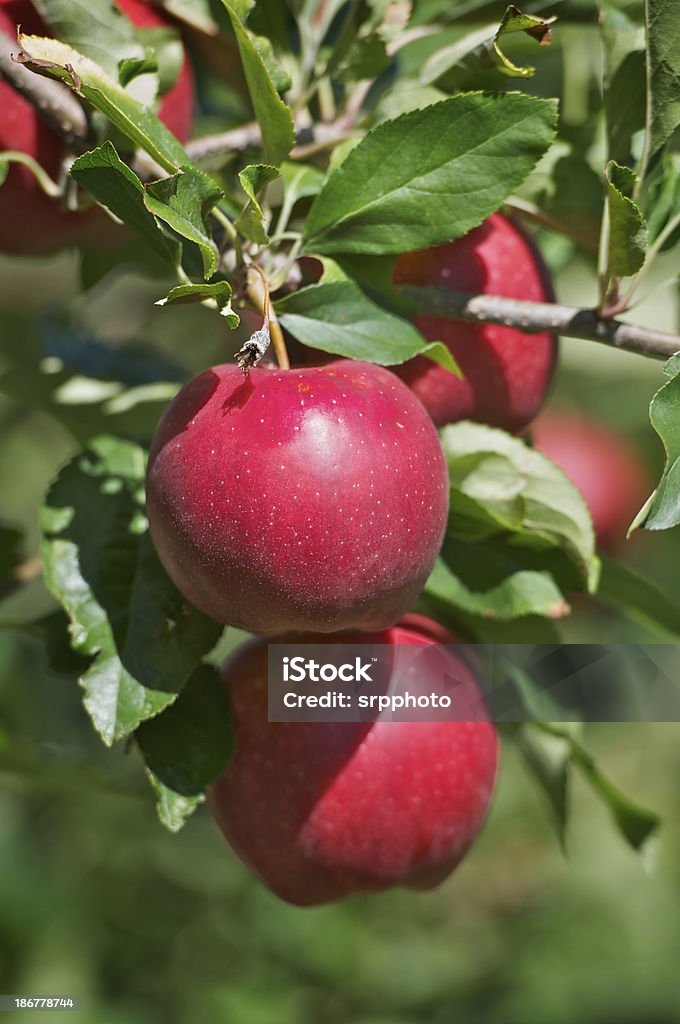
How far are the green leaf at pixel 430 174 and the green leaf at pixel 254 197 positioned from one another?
0.21 ft

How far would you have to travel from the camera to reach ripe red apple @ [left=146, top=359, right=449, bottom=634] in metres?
0.66

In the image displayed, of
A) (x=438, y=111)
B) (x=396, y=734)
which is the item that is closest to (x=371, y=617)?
(x=396, y=734)

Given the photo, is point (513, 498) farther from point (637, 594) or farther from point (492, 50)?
point (492, 50)

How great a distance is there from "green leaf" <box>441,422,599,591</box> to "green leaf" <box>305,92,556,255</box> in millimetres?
176

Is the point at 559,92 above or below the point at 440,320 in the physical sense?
above

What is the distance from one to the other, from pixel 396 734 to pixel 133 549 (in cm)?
26

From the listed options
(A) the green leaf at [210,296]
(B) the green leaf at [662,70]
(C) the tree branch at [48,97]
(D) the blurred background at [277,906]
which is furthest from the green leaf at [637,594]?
(D) the blurred background at [277,906]

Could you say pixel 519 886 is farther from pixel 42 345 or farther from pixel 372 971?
pixel 42 345

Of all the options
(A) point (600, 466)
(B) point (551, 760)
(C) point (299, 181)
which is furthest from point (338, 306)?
(A) point (600, 466)

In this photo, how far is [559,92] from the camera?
1.00 metres

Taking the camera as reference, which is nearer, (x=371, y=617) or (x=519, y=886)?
(x=371, y=617)

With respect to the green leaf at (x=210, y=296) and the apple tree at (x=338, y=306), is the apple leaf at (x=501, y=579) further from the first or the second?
the green leaf at (x=210, y=296)

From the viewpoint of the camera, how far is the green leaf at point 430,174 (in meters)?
0.73

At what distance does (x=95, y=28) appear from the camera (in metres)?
0.86
